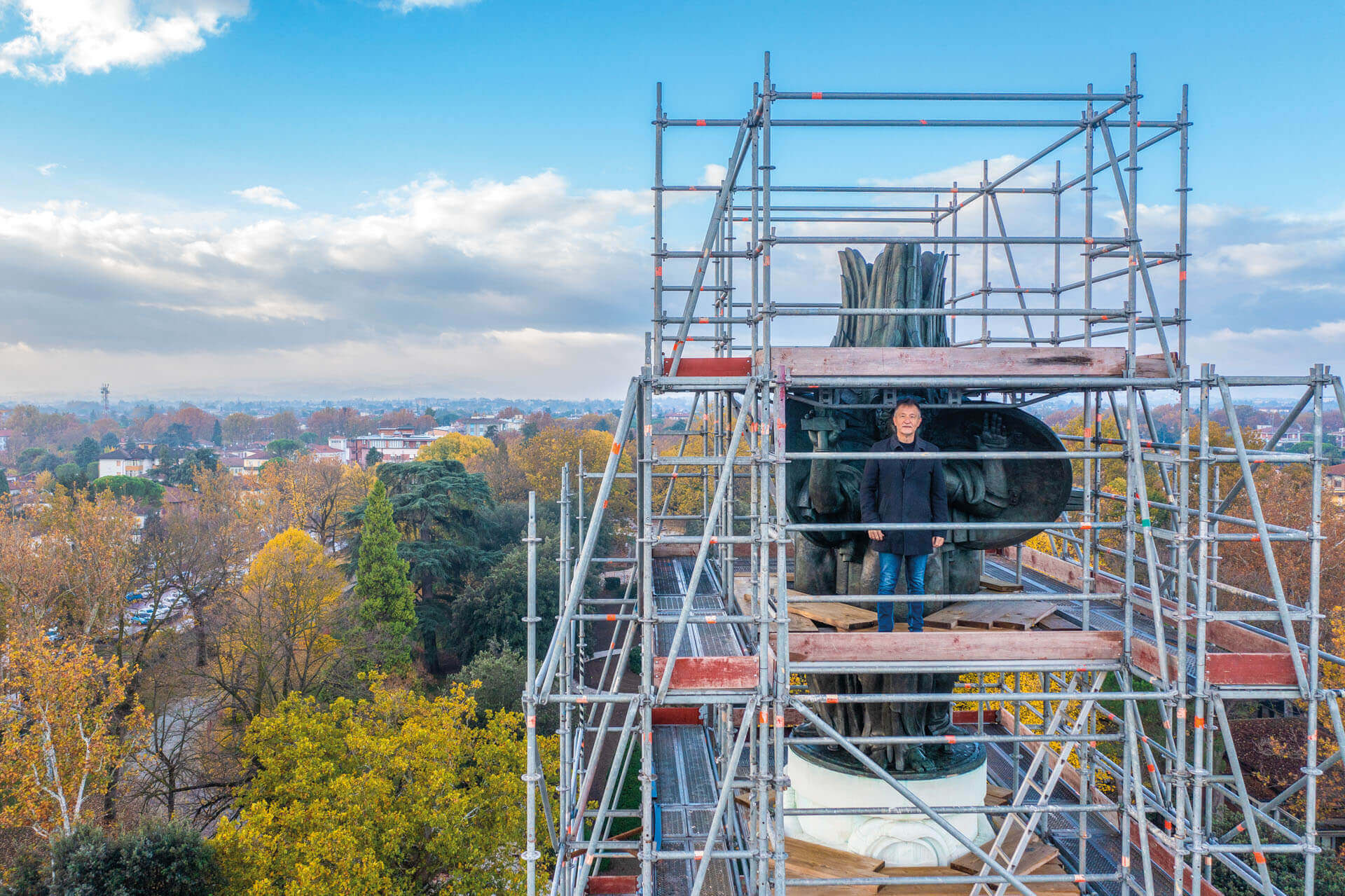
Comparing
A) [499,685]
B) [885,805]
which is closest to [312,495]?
[499,685]

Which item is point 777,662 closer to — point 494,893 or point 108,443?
point 494,893

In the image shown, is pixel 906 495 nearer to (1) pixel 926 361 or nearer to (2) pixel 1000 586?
(1) pixel 926 361

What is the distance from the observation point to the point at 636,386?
19.9 feet

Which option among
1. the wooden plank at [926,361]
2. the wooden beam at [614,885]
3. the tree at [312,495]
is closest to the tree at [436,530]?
the tree at [312,495]

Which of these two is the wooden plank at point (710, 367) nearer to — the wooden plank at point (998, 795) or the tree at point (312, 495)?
the wooden plank at point (998, 795)

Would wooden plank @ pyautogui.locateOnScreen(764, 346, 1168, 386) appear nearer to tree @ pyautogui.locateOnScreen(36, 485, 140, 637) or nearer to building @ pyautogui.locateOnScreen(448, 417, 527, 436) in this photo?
tree @ pyautogui.locateOnScreen(36, 485, 140, 637)

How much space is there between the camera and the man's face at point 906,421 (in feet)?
20.2

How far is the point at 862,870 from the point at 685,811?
3.27 meters

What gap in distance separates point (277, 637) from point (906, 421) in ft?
68.1

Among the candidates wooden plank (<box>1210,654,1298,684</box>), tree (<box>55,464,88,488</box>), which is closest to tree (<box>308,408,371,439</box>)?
tree (<box>55,464,88,488</box>)

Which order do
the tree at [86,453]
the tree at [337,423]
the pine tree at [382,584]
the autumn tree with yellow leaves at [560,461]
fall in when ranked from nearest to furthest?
1. the pine tree at [382,584]
2. the autumn tree with yellow leaves at [560,461]
3. the tree at [86,453]
4. the tree at [337,423]

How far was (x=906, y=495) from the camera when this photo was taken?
20.7ft

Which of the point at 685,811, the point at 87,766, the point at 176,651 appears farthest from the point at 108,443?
the point at 685,811

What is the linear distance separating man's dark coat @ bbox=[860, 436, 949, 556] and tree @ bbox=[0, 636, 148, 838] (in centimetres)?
1441
